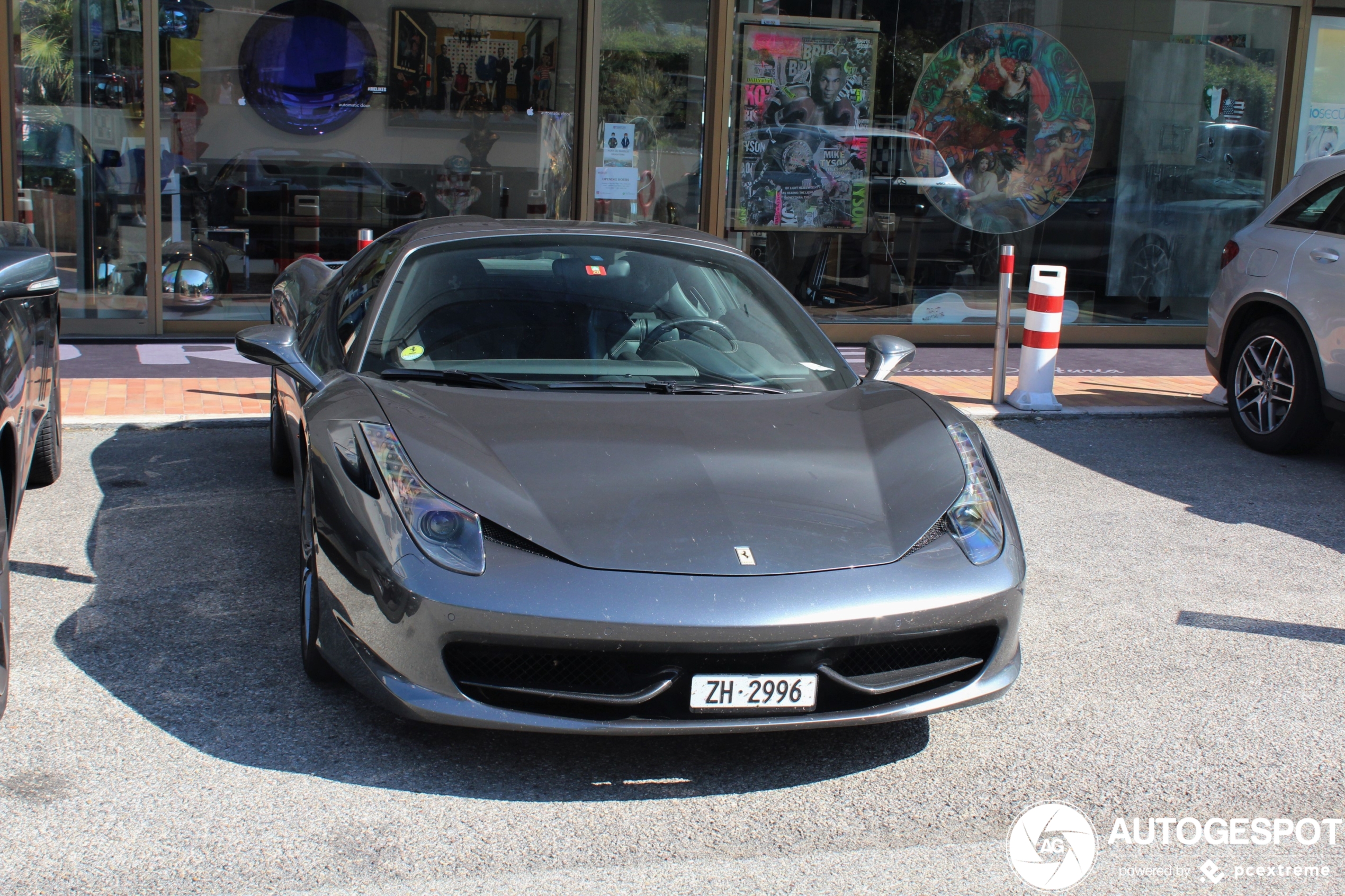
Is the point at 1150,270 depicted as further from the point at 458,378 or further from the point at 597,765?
the point at 597,765

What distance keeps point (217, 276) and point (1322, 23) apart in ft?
32.8

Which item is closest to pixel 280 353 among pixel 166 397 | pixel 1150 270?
pixel 166 397

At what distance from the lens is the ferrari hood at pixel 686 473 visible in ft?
10.0

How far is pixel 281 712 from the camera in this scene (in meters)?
3.40

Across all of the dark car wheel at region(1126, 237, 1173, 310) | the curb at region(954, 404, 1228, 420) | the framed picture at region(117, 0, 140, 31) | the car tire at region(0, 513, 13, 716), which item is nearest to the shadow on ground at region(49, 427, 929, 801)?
the car tire at region(0, 513, 13, 716)

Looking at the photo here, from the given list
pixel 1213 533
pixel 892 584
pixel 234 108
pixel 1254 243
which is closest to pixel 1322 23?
pixel 1254 243

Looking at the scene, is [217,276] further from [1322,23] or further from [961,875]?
[1322,23]

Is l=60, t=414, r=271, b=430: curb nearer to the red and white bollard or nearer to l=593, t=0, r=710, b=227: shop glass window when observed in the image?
l=593, t=0, r=710, b=227: shop glass window

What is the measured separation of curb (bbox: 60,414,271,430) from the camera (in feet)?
22.5

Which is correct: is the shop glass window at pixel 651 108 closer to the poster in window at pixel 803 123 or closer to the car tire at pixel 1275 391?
the poster in window at pixel 803 123

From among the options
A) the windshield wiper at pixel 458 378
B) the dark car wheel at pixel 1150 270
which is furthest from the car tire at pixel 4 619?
the dark car wheel at pixel 1150 270

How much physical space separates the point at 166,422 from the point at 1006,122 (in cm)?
790

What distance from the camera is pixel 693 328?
169 inches

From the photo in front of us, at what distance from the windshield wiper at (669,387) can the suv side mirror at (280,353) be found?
0.76 m
